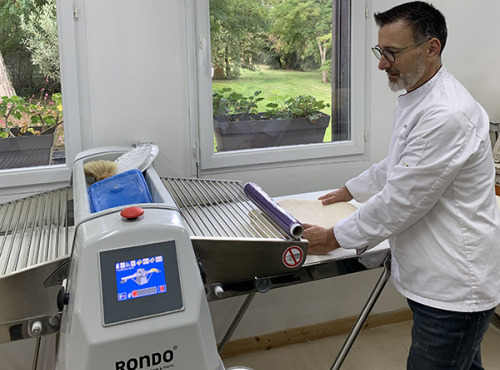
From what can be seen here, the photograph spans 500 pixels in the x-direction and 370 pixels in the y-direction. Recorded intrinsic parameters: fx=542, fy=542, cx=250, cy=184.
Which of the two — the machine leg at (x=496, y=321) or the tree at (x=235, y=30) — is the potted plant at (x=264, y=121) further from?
the machine leg at (x=496, y=321)

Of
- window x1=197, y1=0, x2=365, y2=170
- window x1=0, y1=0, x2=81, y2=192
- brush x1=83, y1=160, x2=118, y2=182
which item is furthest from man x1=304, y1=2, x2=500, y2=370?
window x1=0, y1=0, x2=81, y2=192

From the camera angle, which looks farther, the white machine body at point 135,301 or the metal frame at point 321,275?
the metal frame at point 321,275

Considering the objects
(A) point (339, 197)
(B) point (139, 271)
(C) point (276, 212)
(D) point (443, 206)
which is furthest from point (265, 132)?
(B) point (139, 271)

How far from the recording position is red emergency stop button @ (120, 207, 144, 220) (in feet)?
3.87

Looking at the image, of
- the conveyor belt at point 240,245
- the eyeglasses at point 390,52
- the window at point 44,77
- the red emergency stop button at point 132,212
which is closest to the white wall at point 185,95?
the window at point 44,77

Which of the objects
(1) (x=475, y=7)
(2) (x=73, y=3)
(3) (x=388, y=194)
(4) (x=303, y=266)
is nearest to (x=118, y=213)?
(4) (x=303, y=266)

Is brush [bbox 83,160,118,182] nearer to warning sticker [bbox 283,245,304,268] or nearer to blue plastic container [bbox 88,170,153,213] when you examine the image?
blue plastic container [bbox 88,170,153,213]

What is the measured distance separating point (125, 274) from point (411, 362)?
973mm

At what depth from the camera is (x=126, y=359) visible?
3.59ft

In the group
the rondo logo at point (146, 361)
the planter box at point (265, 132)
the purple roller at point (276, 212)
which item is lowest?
the rondo logo at point (146, 361)

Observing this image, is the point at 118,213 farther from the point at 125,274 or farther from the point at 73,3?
the point at 73,3

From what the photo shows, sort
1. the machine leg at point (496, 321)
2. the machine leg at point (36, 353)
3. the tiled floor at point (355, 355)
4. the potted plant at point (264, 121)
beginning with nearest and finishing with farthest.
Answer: the machine leg at point (36, 353), the potted plant at point (264, 121), the tiled floor at point (355, 355), the machine leg at point (496, 321)

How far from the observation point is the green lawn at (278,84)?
2.39 m

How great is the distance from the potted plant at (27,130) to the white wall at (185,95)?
5.4 inches
